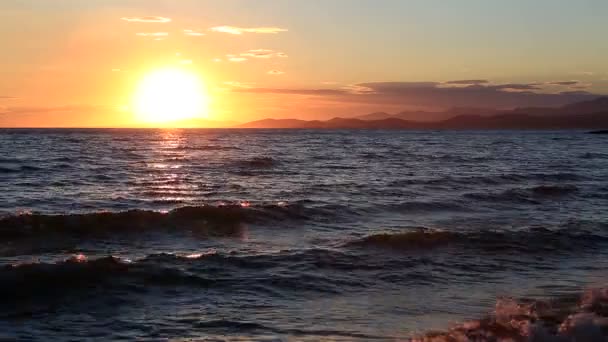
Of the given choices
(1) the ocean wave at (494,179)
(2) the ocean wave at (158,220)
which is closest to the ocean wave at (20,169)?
(2) the ocean wave at (158,220)

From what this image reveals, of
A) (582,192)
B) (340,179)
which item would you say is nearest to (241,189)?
(340,179)

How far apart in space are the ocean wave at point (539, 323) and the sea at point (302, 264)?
28mm

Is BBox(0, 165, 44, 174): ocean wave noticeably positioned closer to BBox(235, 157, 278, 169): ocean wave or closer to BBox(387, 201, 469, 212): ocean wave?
BBox(235, 157, 278, 169): ocean wave

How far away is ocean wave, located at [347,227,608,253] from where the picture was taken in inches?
578

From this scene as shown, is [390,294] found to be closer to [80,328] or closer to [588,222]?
[80,328]

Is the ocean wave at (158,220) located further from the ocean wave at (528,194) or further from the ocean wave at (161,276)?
the ocean wave at (528,194)

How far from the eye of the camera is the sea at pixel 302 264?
28.6 ft

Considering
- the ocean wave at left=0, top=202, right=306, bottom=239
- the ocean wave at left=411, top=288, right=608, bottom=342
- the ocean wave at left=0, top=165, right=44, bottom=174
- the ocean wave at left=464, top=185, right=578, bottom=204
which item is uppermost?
the ocean wave at left=0, top=165, right=44, bottom=174

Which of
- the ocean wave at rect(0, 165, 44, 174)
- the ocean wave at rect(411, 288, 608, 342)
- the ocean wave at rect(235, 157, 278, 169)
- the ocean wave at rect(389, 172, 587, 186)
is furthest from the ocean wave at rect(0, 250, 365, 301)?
the ocean wave at rect(235, 157, 278, 169)

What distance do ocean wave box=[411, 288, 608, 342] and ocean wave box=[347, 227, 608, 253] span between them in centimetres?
477

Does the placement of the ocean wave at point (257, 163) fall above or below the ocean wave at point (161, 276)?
above

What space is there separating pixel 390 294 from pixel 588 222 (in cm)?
1052

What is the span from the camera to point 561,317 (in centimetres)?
894

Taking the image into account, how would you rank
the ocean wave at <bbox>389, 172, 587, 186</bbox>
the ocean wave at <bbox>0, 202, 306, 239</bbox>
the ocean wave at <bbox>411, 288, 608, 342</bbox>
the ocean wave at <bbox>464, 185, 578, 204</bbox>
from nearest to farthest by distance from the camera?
the ocean wave at <bbox>411, 288, 608, 342</bbox> → the ocean wave at <bbox>0, 202, 306, 239</bbox> → the ocean wave at <bbox>464, 185, 578, 204</bbox> → the ocean wave at <bbox>389, 172, 587, 186</bbox>
